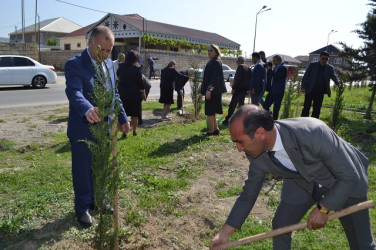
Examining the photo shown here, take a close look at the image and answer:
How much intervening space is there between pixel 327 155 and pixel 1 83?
15.6 meters

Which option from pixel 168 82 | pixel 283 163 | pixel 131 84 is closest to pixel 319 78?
pixel 168 82

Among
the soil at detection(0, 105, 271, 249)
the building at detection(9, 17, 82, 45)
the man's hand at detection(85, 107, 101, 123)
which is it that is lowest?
the soil at detection(0, 105, 271, 249)

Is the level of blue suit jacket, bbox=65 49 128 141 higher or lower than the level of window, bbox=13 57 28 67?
lower

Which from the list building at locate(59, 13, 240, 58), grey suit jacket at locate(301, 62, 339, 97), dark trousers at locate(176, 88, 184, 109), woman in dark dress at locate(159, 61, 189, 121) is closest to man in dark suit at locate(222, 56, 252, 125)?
grey suit jacket at locate(301, 62, 339, 97)

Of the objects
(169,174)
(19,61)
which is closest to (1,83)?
(19,61)

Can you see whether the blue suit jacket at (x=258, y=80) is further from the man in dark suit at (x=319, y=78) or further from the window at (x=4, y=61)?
the window at (x=4, y=61)

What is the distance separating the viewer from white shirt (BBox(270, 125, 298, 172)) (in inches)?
85.8

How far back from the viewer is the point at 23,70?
584 inches

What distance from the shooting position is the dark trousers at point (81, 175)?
330 centimetres

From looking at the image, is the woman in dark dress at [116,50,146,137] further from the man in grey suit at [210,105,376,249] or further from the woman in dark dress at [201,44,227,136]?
the man in grey suit at [210,105,376,249]

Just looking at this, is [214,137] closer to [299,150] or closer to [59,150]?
[59,150]

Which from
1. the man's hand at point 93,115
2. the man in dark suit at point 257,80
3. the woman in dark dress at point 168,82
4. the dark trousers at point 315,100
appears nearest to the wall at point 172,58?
the woman in dark dress at point 168,82

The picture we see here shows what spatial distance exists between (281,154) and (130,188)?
2701 millimetres

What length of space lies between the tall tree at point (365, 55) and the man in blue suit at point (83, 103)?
9539 millimetres
